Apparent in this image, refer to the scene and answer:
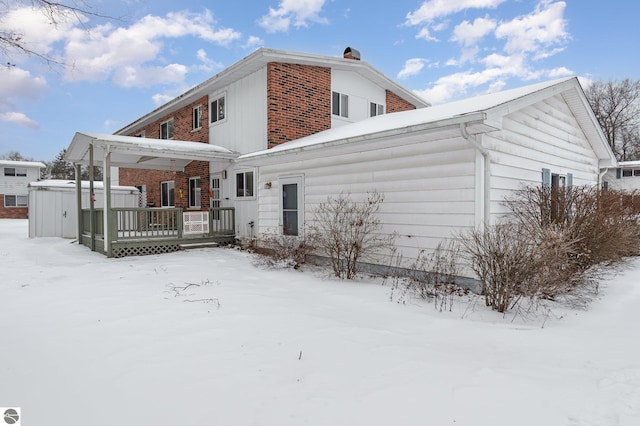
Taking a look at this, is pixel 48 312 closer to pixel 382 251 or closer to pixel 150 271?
pixel 150 271

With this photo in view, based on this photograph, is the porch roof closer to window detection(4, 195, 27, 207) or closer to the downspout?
the downspout

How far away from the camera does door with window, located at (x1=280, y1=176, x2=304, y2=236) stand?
387 inches

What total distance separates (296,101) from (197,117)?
574 cm

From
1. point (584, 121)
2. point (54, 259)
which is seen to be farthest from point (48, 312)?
point (584, 121)

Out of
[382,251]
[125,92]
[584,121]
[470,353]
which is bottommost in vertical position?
[470,353]

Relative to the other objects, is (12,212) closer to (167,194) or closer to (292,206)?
(167,194)

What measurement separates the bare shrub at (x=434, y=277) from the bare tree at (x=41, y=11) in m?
5.71

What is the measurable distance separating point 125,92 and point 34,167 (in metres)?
22.7

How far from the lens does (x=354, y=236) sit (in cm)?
751

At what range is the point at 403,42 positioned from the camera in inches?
697

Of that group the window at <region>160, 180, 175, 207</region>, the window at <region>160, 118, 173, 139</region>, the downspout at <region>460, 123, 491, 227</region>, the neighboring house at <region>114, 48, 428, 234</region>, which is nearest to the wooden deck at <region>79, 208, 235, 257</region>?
the neighboring house at <region>114, 48, 428, 234</region>

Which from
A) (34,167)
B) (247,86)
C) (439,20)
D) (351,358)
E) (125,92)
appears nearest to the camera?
(351,358)

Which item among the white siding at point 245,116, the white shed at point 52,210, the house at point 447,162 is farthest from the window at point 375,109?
the white shed at point 52,210

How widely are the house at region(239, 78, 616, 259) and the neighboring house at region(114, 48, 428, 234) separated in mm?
2321
